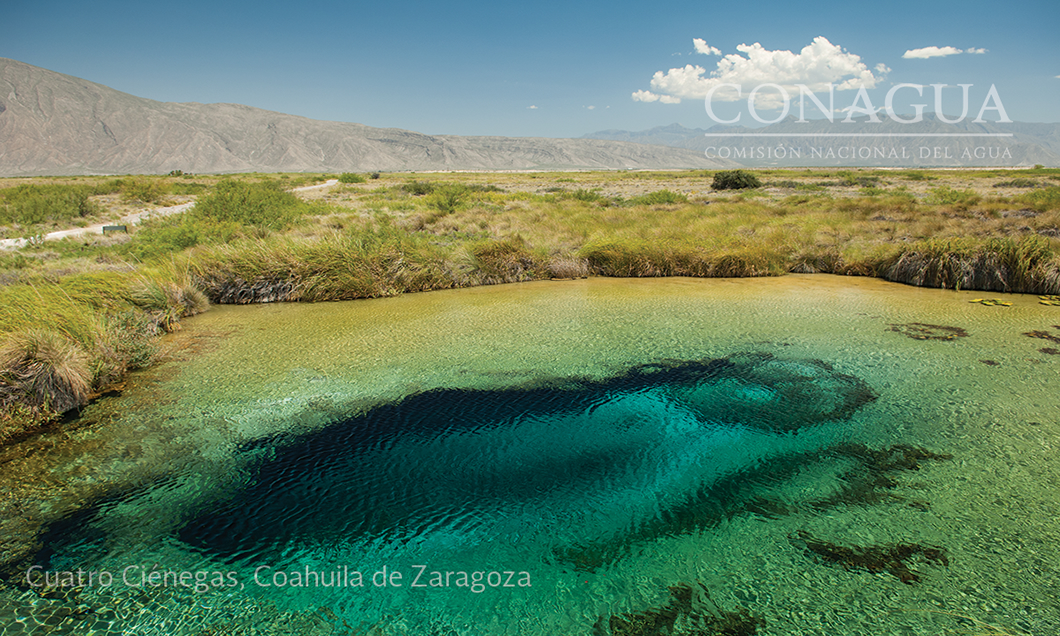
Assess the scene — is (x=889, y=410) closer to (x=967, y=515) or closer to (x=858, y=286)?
(x=967, y=515)

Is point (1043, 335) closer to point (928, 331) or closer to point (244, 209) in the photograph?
point (928, 331)

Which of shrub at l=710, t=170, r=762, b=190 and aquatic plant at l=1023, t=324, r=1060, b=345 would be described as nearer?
aquatic plant at l=1023, t=324, r=1060, b=345

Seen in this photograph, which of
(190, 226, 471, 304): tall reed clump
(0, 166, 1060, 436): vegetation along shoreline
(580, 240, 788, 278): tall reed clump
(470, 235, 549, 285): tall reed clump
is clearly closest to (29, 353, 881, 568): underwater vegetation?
(0, 166, 1060, 436): vegetation along shoreline

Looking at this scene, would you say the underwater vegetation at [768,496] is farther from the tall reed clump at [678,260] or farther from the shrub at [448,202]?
the shrub at [448,202]

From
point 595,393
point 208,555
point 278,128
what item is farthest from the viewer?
point 278,128

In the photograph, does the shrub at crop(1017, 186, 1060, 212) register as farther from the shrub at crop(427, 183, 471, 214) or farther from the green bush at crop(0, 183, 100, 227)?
the green bush at crop(0, 183, 100, 227)

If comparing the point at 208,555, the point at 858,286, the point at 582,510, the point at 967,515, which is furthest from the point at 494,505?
the point at 858,286
